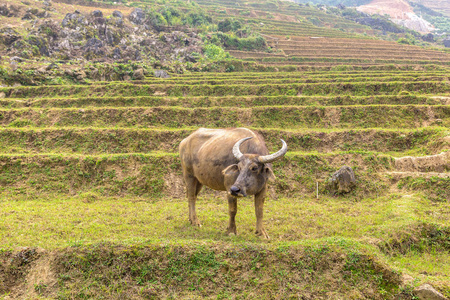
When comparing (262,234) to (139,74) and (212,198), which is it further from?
(139,74)

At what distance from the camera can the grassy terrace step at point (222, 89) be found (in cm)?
1906

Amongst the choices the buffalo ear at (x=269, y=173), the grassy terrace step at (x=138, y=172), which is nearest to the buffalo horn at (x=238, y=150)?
the buffalo ear at (x=269, y=173)

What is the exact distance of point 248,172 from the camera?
5.74 metres

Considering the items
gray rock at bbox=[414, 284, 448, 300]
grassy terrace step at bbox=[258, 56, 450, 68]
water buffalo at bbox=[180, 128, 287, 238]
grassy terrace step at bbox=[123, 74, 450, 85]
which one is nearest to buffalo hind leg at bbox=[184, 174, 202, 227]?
water buffalo at bbox=[180, 128, 287, 238]

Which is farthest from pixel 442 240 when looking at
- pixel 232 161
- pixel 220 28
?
pixel 220 28

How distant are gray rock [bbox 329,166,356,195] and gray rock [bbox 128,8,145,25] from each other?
161 ft

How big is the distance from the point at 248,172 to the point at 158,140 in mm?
8221

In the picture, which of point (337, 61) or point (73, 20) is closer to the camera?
point (337, 61)

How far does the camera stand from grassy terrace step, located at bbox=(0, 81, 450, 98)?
1906cm

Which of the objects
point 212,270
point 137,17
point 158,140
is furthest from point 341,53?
point 212,270

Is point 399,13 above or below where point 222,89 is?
above

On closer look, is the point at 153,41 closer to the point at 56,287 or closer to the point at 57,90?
the point at 57,90

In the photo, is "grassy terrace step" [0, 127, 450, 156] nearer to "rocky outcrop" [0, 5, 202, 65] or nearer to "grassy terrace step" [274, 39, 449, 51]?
"rocky outcrop" [0, 5, 202, 65]

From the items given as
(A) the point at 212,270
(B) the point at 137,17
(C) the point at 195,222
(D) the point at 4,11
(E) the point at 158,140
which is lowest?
(E) the point at 158,140
